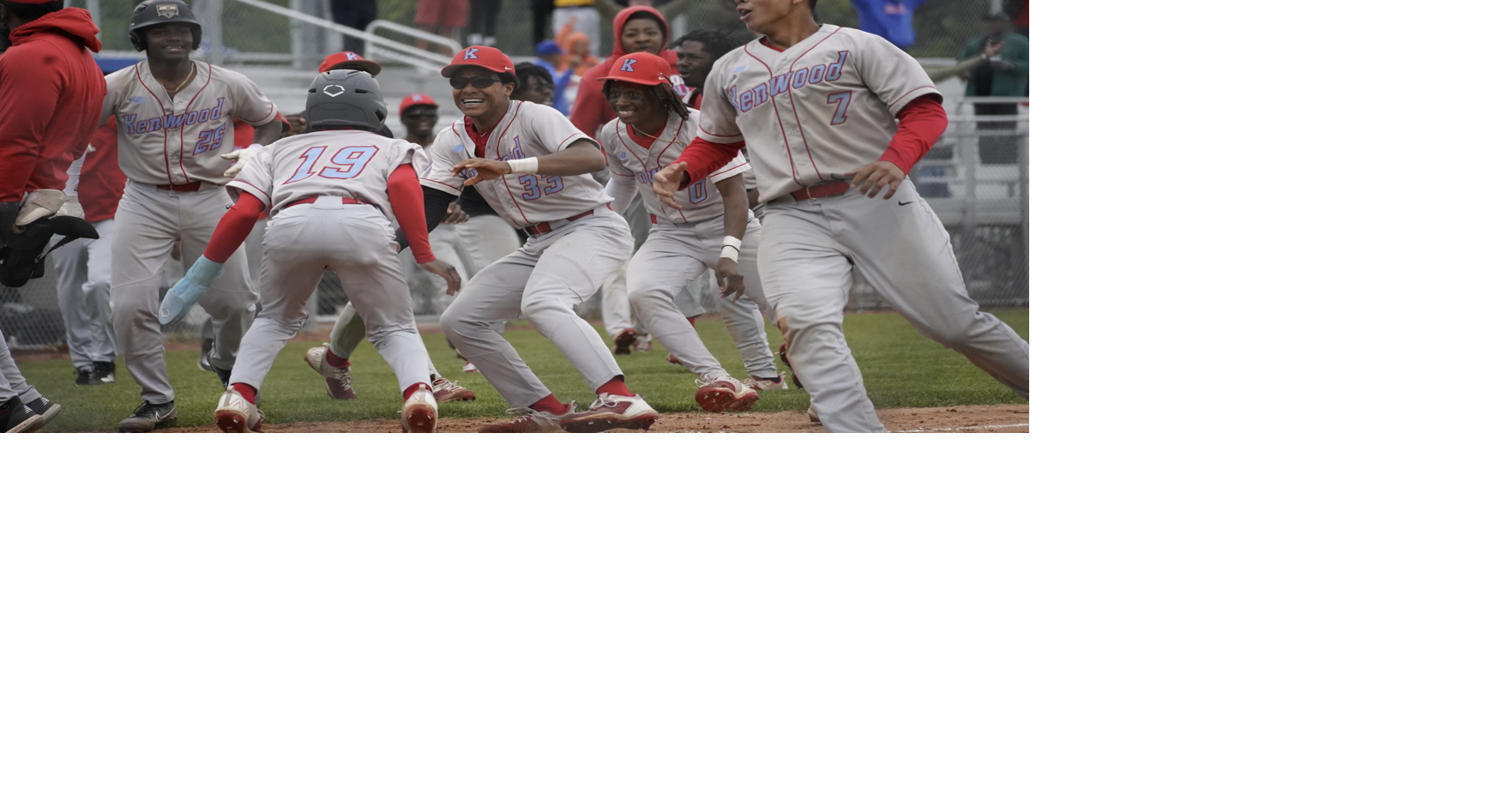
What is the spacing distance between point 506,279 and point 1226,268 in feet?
7.25

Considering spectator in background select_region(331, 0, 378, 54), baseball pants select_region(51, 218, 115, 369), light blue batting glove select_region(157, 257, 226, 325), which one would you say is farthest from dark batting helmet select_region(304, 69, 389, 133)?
spectator in background select_region(331, 0, 378, 54)

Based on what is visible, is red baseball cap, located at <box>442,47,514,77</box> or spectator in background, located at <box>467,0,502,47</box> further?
spectator in background, located at <box>467,0,502,47</box>

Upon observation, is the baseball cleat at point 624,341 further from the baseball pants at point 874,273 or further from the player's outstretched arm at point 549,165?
the baseball pants at point 874,273

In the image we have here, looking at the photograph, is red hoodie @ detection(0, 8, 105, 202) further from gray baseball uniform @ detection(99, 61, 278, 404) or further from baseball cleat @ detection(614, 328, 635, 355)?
baseball cleat @ detection(614, 328, 635, 355)

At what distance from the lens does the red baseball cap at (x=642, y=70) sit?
4.08 metres

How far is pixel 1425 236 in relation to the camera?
260cm

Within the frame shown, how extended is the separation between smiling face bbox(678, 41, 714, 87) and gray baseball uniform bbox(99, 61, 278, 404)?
4.93 ft

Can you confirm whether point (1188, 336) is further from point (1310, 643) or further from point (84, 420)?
→ point (84, 420)

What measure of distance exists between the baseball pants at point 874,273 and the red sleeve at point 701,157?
29cm

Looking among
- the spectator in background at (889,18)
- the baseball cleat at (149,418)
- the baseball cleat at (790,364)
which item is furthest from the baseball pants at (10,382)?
the spectator in background at (889,18)

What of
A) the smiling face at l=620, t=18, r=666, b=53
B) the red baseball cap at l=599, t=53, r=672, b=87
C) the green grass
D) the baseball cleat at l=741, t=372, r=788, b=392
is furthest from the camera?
the smiling face at l=620, t=18, r=666, b=53

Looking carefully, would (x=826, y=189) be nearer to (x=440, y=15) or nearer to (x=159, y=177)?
(x=159, y=177)

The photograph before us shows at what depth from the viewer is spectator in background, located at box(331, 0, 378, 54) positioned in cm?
654

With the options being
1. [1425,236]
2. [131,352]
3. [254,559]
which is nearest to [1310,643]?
[1425,236]
